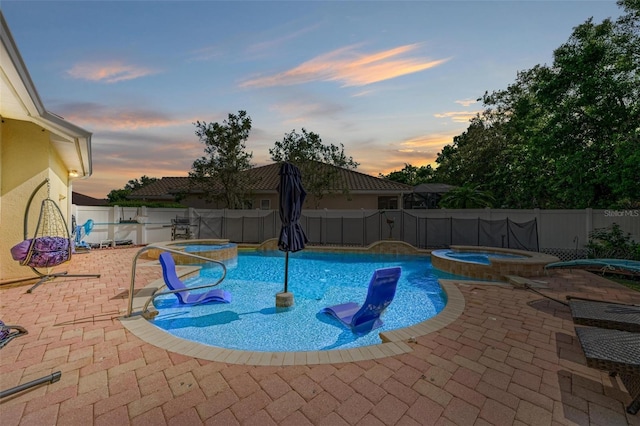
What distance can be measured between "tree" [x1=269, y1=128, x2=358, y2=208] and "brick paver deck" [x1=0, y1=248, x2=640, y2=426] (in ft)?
49.0

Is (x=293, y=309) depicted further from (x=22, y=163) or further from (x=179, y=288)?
(x=22, y=163)

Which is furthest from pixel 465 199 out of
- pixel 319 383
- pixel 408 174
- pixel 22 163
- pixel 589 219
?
pixel 408 174

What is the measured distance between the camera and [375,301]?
5.02 m

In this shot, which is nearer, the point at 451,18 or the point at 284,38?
the point at 451,18

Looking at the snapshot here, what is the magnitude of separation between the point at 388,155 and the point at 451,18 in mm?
13543

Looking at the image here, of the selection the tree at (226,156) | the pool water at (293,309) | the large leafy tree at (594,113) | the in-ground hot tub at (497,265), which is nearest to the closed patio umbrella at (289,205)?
the pool water at (293,309)

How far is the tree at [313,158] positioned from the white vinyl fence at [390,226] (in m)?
2.87

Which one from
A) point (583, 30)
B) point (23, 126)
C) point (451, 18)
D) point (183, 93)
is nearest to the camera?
point (23, 126)

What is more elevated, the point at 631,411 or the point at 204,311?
the point at 631,411

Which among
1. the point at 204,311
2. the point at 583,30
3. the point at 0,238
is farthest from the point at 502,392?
the point at 583,30

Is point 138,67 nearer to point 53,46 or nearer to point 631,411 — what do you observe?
point 53,46

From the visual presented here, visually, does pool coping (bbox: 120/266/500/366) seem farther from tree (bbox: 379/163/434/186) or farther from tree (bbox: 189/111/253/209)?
tree (bbox: 379/163/434/186)

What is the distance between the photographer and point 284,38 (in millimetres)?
8117

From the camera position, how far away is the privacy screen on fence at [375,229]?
484 inches
